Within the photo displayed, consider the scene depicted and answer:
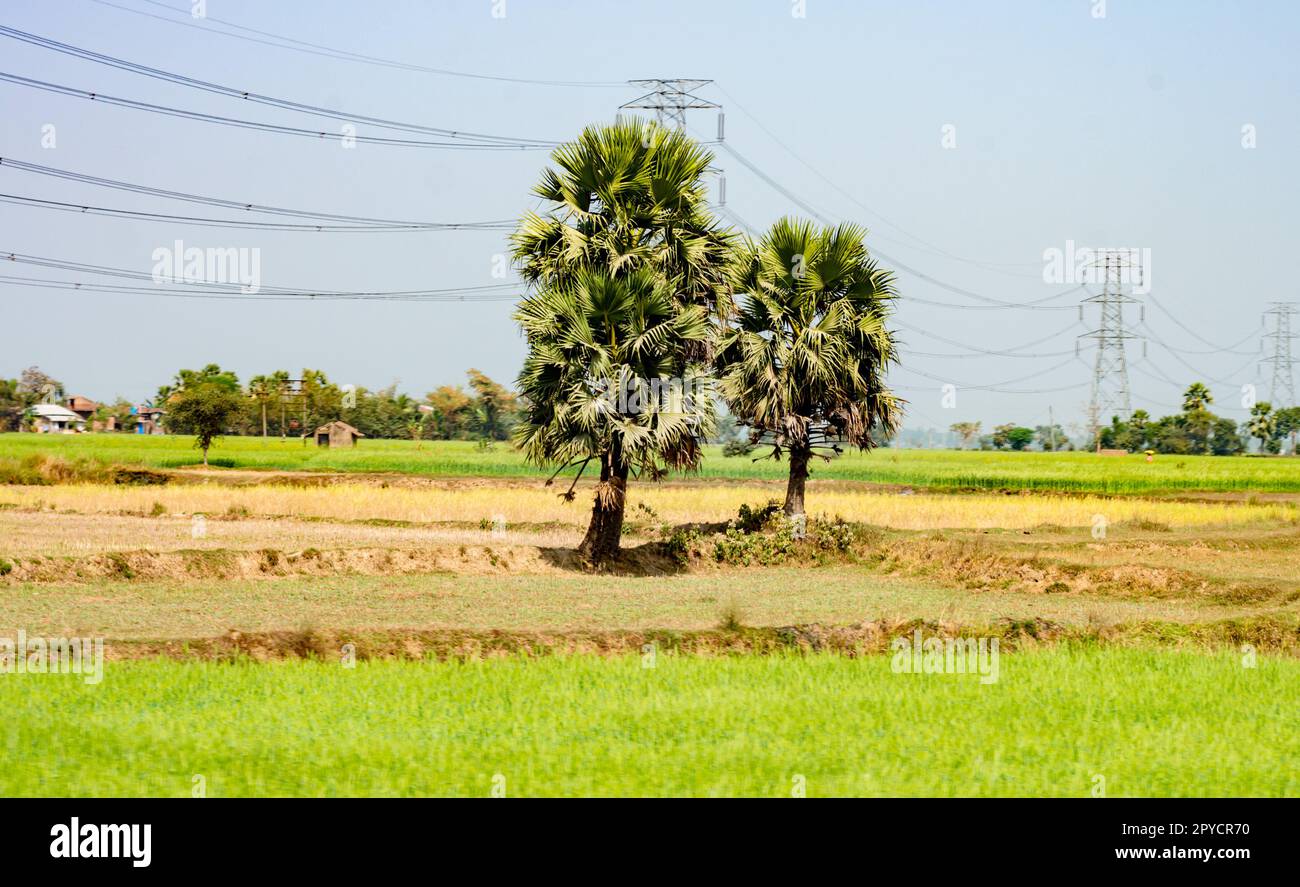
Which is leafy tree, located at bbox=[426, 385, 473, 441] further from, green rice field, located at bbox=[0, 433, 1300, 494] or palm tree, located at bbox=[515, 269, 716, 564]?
palm tree, located at bbox=[515, 269, 716, 564]

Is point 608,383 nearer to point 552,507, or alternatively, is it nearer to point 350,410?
point 552,507

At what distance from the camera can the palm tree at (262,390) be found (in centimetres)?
12588

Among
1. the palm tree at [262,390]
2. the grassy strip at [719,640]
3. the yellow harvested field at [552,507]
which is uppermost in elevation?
the palm tree at [262,390]

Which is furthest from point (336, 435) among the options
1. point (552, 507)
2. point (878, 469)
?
point (552, 507)

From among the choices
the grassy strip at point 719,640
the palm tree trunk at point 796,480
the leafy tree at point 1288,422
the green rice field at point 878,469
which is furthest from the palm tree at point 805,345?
the leafy tree at point 1288,422

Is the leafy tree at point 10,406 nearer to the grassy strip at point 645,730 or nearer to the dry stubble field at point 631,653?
the dry stubble field at point 631,653

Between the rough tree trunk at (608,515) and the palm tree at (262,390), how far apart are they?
99.7m

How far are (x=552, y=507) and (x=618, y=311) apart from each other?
1650cm

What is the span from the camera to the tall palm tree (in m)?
28.2

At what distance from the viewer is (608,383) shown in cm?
2827

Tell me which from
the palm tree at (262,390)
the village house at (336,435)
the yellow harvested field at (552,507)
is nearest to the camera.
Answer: the yellow harvested field at (552,507)
